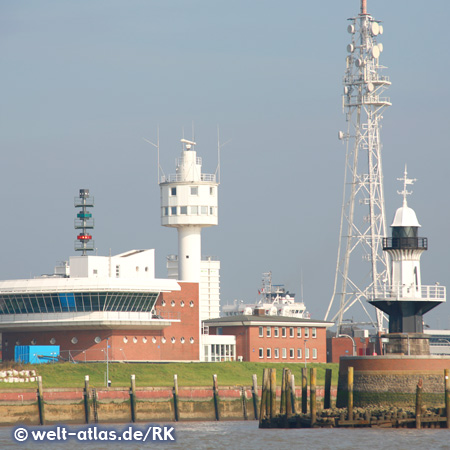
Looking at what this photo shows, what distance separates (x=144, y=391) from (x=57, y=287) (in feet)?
64.7

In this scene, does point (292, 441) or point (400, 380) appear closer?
point (292, 441)

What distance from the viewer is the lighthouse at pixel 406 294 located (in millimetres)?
74875

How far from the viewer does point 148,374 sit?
10062 centimetres

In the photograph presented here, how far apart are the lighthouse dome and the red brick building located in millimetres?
38520

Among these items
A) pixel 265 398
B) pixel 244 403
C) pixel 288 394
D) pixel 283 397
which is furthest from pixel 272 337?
pixel 288 394

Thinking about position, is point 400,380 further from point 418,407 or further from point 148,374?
point 148,374

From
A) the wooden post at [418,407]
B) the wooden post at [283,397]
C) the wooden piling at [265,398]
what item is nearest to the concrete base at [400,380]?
the wooden post at [418,407]

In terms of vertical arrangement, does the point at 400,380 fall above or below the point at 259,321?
below

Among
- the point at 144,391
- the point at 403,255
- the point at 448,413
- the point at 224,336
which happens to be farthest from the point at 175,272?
the point at 448,413

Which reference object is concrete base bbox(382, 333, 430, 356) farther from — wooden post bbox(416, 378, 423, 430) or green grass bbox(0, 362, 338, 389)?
green grass bbox(0, 362, 338, 389)

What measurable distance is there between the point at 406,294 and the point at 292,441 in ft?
46.7

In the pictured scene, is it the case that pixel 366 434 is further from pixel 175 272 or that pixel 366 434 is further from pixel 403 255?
pixel 175 272

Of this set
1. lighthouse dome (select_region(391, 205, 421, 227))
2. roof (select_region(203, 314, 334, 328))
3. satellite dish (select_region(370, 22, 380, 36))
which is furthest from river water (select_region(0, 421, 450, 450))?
satellite dish (select_region(370, 22, 380, 36))

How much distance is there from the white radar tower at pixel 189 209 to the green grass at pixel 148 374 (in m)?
11.7
